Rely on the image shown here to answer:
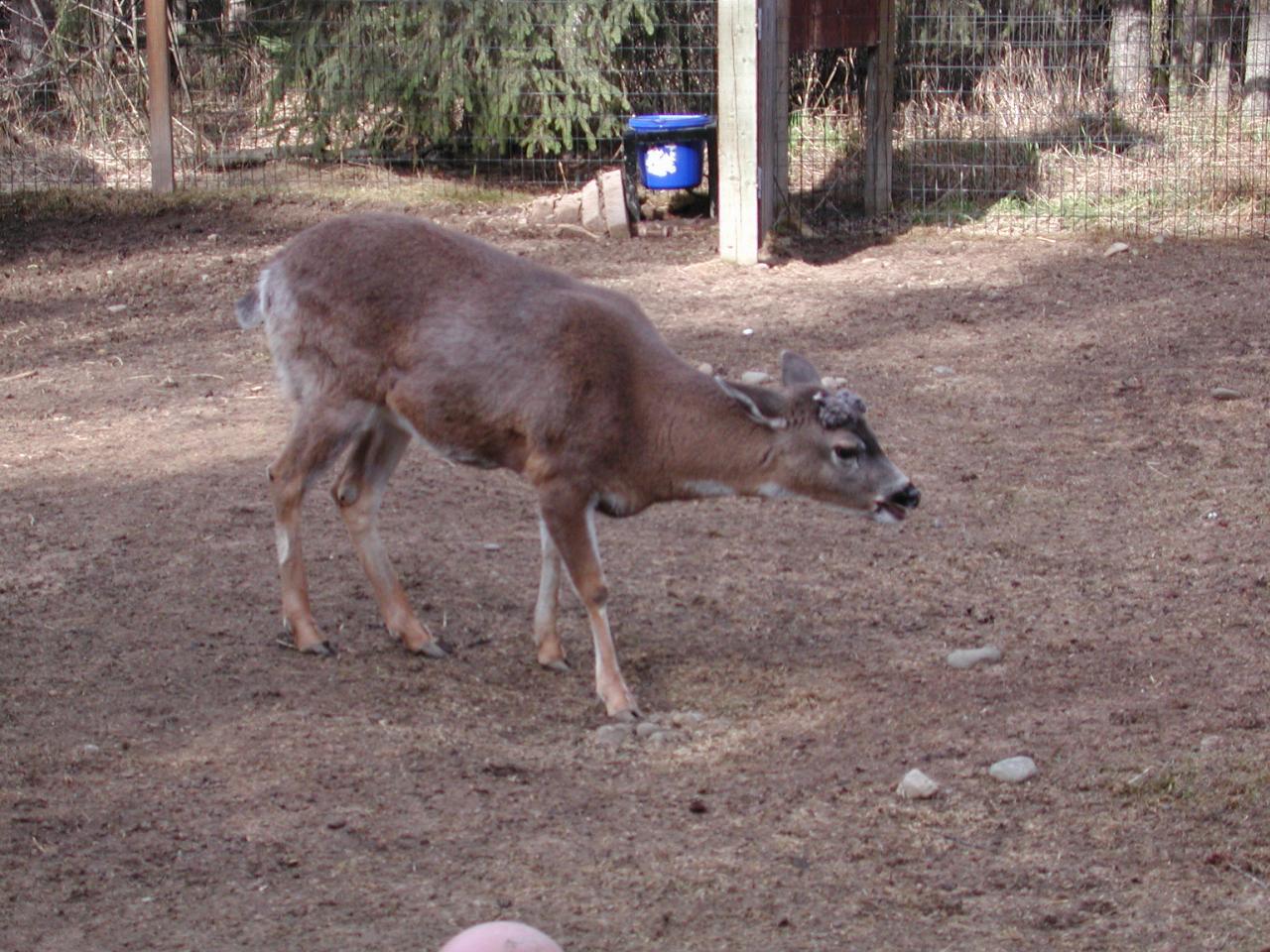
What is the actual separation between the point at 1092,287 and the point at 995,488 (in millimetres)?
3947

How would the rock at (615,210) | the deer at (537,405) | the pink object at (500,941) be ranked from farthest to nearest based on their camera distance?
the rock at (615,210) < the deer at (537,405) < the pink object at (500,941)

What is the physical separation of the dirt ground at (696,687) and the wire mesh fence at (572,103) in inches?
155

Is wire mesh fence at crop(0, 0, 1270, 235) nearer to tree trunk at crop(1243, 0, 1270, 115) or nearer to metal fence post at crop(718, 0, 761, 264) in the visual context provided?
tree trunk at crop(1243, 0, 1270, 115)

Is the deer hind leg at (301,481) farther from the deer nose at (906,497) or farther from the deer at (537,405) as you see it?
the deer nose at (906,497)

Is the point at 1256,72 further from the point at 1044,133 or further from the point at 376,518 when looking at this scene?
the point at 376,518

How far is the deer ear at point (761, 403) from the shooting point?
19.0 feet

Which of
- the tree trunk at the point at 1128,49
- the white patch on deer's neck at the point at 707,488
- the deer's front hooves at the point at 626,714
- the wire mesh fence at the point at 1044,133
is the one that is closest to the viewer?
the deer's front hooves at the point at 626,714

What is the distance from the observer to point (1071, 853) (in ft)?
15.1

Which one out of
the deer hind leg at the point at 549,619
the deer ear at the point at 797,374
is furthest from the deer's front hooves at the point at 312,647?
the deer ear at the point at 797,374

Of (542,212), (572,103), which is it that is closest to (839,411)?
(542,212)

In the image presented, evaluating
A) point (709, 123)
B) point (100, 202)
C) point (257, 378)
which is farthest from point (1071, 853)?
point (100, 202)

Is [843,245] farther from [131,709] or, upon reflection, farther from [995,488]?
[131,709]

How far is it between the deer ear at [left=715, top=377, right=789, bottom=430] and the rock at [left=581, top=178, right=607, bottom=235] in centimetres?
754

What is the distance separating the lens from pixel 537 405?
577 centimetres
